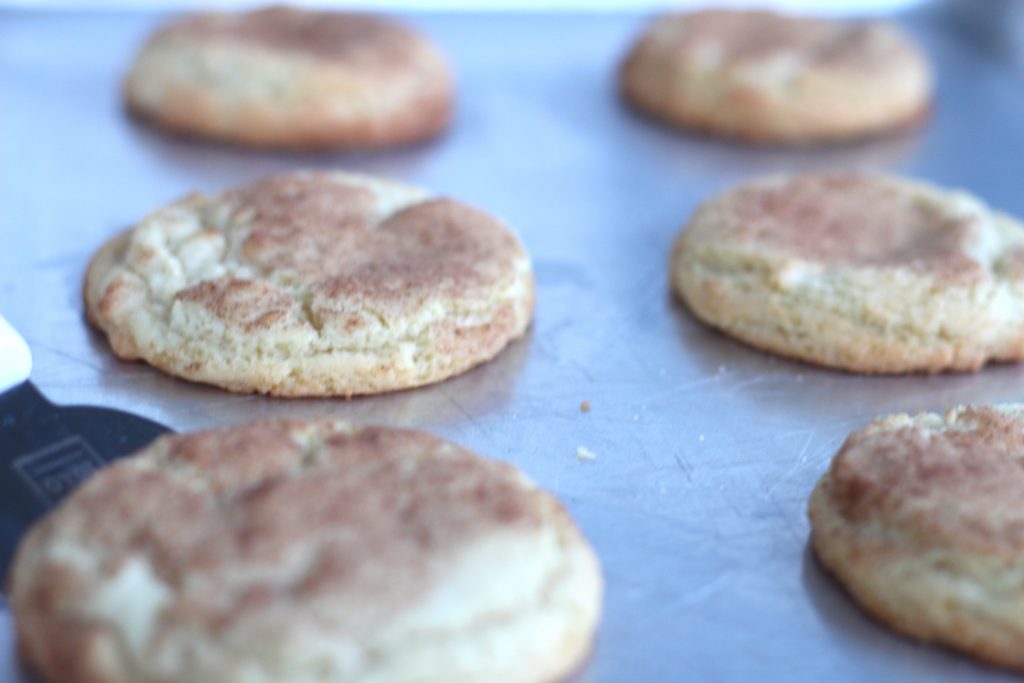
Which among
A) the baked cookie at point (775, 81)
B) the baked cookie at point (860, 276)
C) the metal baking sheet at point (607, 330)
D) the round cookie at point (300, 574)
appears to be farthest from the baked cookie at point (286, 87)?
the round cookie at point (300, 574)

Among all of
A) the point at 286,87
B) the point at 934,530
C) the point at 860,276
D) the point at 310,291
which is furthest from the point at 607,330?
the point at 286,87

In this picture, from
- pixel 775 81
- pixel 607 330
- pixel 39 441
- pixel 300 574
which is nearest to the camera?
pixel 300 574

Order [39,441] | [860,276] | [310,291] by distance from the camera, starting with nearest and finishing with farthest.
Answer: [39,441] → [310,291] → [860,276]

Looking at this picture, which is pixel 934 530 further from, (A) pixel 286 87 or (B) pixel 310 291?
(A) pixel 286 87

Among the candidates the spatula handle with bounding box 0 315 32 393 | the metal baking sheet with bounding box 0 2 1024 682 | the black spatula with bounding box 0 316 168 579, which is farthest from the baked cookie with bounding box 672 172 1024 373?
the spatula handle with bounding box 0 315 32 393

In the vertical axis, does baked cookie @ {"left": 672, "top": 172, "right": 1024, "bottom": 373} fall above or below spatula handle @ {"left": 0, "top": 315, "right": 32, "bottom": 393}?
below

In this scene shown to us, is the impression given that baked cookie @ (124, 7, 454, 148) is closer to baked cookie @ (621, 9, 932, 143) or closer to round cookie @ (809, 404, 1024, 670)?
baked cookie @ (621, 9, 932, 143)

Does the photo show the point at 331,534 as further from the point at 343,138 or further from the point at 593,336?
the point at 343,138
